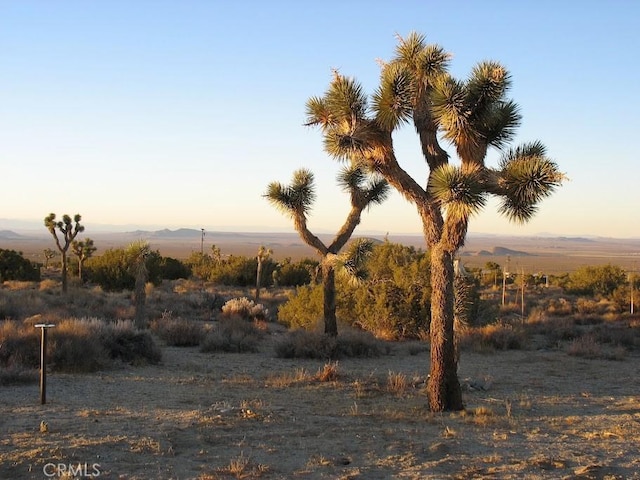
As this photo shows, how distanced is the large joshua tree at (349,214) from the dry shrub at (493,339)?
3807 mm

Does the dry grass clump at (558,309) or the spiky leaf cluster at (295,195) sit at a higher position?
the spiky leaf cluster at (295,195)

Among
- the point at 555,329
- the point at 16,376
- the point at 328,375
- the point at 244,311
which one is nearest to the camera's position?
the point at 16,376

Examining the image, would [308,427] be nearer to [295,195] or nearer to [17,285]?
[295,195]

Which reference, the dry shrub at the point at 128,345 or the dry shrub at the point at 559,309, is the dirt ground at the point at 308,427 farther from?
the dry shrub at the point at 559,309

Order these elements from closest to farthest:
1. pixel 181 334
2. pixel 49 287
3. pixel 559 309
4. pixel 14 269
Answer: pixel 181 334 < pixel 559 309 < pixel 49 287 < pixel 14 269

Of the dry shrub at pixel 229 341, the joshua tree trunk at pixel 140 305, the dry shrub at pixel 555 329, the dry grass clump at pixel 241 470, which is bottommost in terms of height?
the dry shrub at pixel 555 329

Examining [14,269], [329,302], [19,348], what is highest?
[329,302]

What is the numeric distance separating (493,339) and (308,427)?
10927 millimetres

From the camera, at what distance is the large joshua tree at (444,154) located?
30.2ft

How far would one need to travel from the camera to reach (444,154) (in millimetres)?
10109

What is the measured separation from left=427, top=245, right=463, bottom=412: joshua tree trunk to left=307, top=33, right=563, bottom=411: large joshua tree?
14mm

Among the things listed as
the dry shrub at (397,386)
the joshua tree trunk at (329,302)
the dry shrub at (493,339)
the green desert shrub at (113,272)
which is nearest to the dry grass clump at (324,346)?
the joshua tree trunk at (329,302)

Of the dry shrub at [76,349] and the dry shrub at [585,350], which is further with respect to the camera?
the dry shrub at [585,350]

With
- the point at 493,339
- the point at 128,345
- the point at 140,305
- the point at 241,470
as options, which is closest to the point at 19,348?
the point at 128,345
